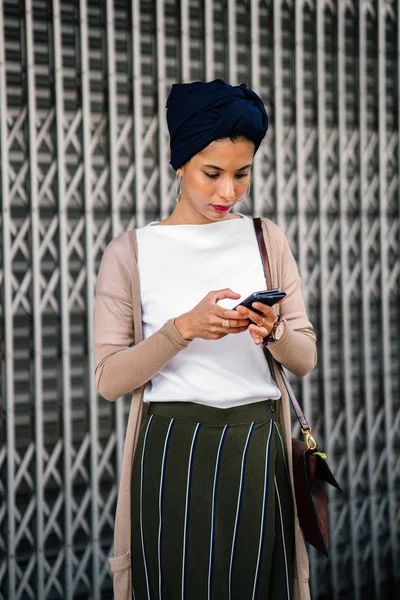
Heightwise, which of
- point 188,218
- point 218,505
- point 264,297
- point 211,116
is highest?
point 211,116

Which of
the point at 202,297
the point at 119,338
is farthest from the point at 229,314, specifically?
the point at 119,338

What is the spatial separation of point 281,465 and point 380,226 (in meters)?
2.82

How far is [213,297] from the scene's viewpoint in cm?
164

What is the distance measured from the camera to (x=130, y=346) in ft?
6.31

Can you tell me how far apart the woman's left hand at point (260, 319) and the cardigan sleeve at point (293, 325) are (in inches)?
3.8

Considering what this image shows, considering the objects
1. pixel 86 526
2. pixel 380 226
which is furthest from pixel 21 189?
pixel 380 226

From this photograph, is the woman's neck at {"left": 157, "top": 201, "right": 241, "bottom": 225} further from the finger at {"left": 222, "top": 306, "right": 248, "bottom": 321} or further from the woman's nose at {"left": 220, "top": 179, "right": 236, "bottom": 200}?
the finger at {"left": 222, "top": 306, "right": 248, "bottom": 321}

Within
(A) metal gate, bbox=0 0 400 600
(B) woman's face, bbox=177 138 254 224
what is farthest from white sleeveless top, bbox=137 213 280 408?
(A) metal gate, bbox=0 0 400 600

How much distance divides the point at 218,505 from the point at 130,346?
1.53 feet

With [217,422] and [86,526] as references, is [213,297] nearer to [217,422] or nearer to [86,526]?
[217,422]

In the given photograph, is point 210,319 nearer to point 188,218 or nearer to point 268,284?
point 268,284

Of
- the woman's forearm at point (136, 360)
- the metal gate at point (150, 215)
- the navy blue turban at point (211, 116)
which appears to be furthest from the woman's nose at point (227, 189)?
the metal gate at point (150, 215)

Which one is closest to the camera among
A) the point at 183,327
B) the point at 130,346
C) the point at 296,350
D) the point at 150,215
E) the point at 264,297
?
the point at 264,297

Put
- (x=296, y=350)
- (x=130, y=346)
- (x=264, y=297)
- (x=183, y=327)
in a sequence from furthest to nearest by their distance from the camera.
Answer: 1. (x=130, y=346)
2. (x=296, y=350)
3. (x=183, y=327)
4. (x=264, y=297)
